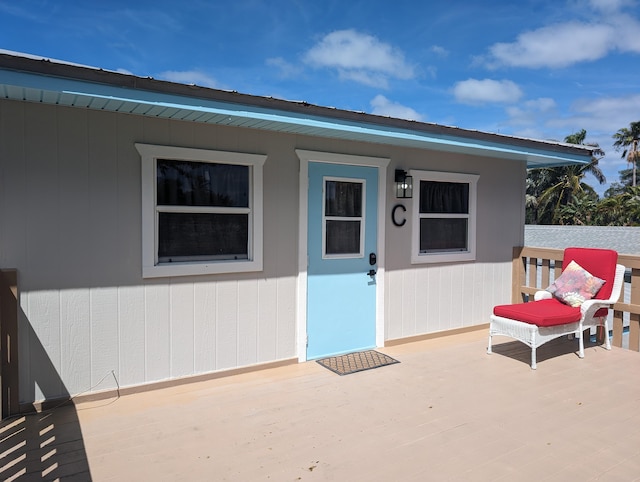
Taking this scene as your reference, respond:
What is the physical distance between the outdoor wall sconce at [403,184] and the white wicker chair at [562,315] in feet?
5.14

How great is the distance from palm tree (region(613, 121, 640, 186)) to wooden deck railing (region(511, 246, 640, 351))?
25.0 m

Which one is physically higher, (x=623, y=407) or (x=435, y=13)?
(x=435, y=13)

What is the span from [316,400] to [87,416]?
5.43 feet

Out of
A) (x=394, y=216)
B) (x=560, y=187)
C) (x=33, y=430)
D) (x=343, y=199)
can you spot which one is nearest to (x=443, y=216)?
(x=394, y=216)

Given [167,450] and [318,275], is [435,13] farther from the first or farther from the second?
[167,450]

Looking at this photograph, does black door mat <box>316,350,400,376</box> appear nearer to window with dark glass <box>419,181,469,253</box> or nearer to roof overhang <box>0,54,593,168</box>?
window with dark glass <box>419,181,469,253</box>

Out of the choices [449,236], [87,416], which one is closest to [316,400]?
[87,416]

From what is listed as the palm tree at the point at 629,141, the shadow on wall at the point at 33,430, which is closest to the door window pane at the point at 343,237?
the shadow on wall at the point at 33,430

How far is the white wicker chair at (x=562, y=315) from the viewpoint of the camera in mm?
4156

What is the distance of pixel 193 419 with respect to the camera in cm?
299

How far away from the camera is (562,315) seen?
4.25 metres

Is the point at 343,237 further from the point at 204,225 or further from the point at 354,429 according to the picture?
the point at 354,429

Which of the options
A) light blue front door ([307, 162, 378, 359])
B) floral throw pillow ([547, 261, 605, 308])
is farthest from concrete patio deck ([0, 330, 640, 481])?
floral throw pillow ([547, 261, 605, 308])

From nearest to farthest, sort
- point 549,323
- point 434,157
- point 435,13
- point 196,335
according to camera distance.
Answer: point 196,335, point 549,323, point 434,157, point 435,13
